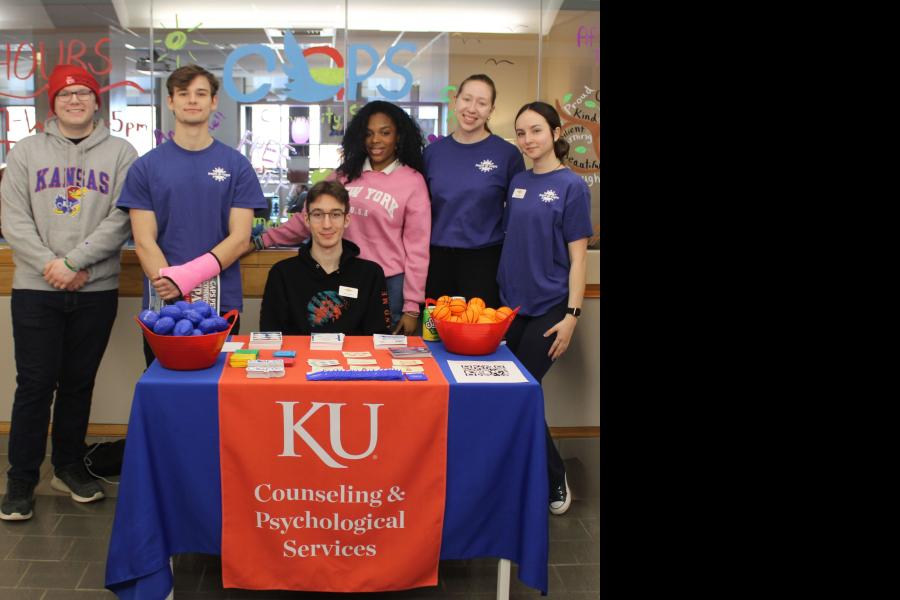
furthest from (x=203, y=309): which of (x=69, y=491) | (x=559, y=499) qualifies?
(x=559, y=499)

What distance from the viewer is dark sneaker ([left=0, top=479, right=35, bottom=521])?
8.95 feet

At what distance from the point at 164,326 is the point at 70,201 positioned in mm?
986

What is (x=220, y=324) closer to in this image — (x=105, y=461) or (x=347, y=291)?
(x=347, y=291)

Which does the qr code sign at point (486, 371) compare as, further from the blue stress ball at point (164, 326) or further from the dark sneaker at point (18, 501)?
the dark sneaker at point (18, 501)

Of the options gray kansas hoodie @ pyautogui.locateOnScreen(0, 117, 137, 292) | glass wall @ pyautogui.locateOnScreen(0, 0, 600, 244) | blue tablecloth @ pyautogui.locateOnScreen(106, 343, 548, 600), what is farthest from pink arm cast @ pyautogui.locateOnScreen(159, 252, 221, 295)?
glass wall @ pyautogui.locateOnScreen(0, 0, 600, 244)

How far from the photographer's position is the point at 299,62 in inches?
149

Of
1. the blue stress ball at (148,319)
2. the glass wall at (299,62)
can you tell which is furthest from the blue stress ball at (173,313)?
the glass wall at (299,62)

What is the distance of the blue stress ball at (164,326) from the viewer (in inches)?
80.9

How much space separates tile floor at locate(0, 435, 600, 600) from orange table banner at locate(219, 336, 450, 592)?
0.23 meters

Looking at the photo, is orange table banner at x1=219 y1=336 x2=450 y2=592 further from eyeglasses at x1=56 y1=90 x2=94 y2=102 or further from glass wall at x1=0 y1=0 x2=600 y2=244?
glass wall at x1=0 y1=0 x2=600 y2=244

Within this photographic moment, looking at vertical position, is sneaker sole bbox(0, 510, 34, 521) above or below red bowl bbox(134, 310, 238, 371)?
below
